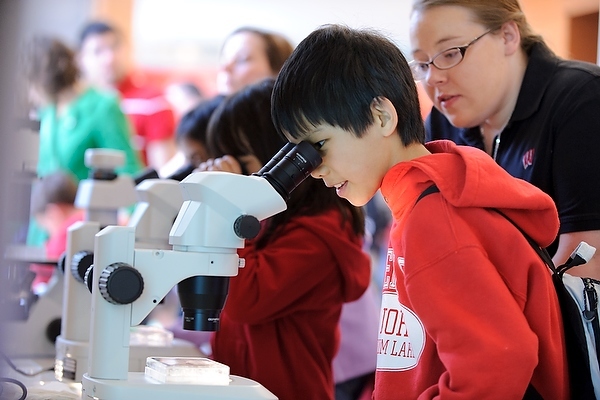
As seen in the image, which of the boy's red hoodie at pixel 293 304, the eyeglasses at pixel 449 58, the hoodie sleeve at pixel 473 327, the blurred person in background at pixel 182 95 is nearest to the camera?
the hoodie sleeve at pixel 473 327

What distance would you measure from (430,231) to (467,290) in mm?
94

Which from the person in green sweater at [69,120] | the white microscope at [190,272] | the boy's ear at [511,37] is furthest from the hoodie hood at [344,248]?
the person in green sweater at [69,120]

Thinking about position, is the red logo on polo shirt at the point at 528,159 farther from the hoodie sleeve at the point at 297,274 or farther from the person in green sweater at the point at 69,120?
the person in green sweater at the point at 69,120

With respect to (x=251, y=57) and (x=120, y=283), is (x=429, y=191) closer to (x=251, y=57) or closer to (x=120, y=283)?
(x=120, y=283)

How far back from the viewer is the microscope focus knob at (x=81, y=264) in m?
1.63

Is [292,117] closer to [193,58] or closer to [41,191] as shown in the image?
[41,191]

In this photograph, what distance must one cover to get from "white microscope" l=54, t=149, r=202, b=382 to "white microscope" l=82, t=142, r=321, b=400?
487 millimetres

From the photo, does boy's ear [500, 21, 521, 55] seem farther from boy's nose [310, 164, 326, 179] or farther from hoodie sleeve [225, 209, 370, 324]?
boy's nose [310, 164, 326, 179]

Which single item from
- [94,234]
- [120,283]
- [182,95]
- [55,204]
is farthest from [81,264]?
[182,95]

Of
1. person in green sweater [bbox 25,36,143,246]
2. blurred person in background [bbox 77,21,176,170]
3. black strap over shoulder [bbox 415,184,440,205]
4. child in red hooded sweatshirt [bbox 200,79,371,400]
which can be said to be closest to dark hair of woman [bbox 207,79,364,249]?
child in red hooded sweatshirt [bbox 200,79,371,400]

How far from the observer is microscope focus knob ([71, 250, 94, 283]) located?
5.36ft

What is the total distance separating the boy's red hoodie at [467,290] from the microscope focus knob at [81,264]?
26.0 inches

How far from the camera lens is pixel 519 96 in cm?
163

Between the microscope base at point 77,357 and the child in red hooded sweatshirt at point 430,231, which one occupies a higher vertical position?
the child in red hooded sweatshirt at point 430,231
